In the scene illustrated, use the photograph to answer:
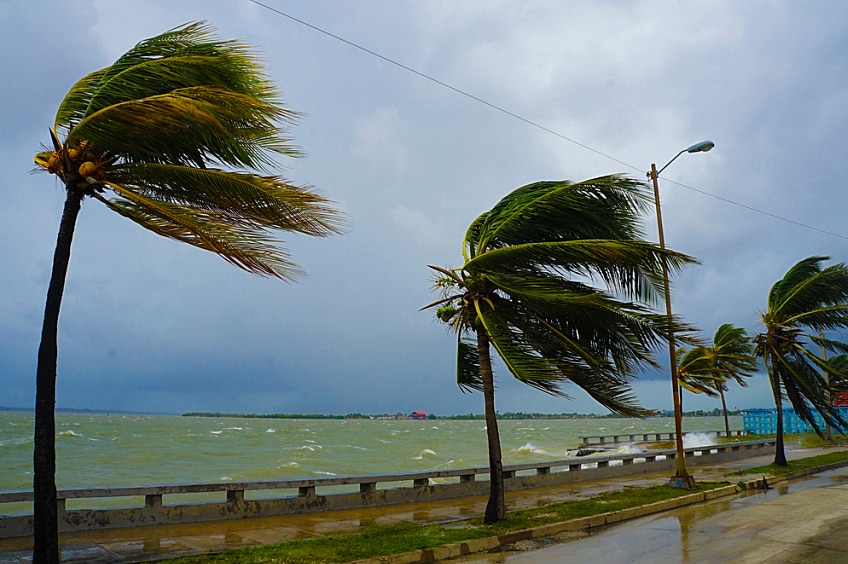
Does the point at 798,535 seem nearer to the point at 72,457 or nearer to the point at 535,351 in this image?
the point at 535,351

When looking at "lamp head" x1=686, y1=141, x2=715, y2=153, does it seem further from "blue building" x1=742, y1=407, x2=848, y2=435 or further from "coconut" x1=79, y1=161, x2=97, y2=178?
"blue building" x1=742, y1=407, x2=848, y2=435

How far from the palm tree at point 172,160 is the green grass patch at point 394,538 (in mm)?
2467

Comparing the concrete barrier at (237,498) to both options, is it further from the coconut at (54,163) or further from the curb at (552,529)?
the coconut at (54,163)

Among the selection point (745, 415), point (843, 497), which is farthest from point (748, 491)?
point (745, 415)

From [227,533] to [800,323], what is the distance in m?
18.7

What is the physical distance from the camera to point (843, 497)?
48.1ft

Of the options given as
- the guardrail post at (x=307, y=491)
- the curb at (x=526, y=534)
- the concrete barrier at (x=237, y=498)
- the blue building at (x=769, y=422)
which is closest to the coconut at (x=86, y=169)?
the concrete barrier at (x=237, y=498)

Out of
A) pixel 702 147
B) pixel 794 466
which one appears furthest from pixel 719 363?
pixel 702 147

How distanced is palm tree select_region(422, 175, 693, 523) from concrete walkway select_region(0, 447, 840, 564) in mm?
2137

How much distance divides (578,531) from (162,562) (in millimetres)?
6733

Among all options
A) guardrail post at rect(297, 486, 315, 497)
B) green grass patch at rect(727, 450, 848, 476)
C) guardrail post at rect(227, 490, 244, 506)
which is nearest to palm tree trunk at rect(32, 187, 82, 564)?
guardrail post at rect(227, 490, 244, 506)

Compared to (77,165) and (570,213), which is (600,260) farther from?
(77,165)

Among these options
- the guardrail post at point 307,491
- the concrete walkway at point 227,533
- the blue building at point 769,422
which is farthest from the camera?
the blue building at point 769,422

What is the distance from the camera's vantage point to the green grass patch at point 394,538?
25.6 feet
